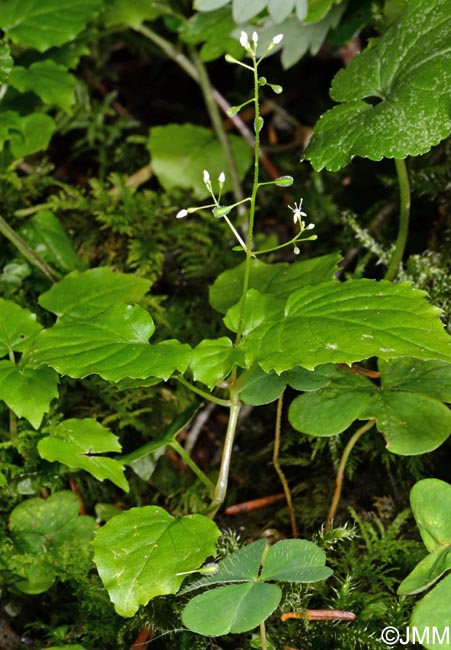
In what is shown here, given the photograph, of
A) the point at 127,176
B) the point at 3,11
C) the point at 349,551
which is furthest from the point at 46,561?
the point at 3,11

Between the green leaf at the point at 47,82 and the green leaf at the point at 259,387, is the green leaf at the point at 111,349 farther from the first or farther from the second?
the green leaf at the point at 47,82

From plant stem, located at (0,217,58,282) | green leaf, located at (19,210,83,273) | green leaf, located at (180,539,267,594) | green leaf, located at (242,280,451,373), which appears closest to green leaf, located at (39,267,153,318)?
plant stem, located at (0,217,58,282)

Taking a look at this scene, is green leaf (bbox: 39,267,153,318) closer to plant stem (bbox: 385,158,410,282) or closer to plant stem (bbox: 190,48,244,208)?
plant stem (bbox: 385,158,410,282)

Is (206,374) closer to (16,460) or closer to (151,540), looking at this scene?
(151,540)

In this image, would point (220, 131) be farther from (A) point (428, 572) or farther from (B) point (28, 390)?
(A) point (428, 572)

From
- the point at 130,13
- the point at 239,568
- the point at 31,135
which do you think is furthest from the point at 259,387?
the point at 130,13
